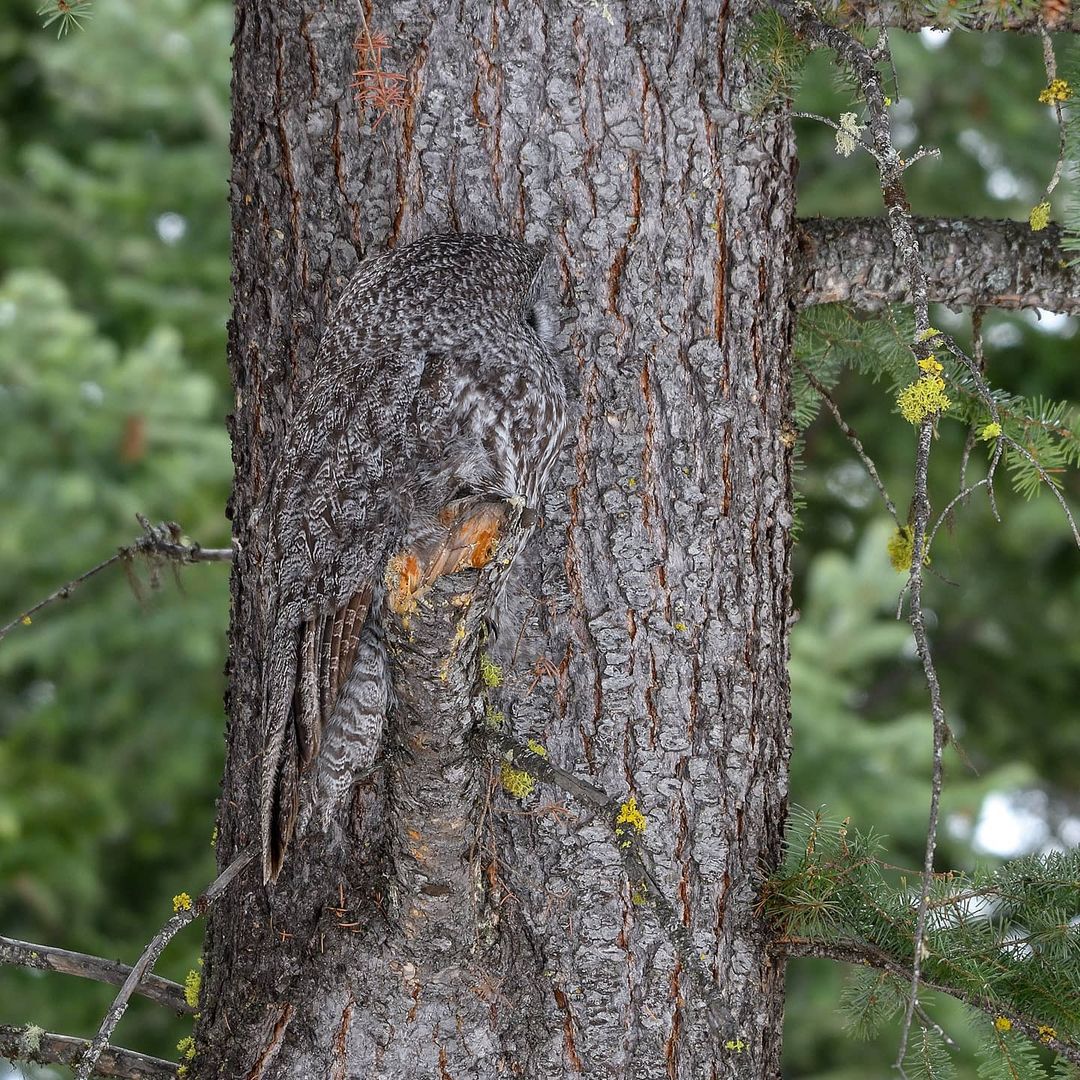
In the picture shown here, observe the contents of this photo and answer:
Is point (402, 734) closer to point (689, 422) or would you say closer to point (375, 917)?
point (375, 917)

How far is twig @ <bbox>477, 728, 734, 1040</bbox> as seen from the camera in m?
2.20

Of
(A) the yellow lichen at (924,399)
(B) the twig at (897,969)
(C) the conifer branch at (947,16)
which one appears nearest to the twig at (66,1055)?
(B) the twig at (897,969)

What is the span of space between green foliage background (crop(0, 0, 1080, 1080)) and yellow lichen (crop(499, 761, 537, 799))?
3.91 meters

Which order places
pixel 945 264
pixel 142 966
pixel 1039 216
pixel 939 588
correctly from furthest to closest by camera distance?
pixel 939 588 → pixel 945 264 → pixel 1039 216 → pixel 142 966

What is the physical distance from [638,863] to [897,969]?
1.73 feet

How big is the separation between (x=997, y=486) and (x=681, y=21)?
5.64m

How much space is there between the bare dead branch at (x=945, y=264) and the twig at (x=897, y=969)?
1.28 meters

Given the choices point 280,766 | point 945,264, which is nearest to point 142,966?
point 280,766

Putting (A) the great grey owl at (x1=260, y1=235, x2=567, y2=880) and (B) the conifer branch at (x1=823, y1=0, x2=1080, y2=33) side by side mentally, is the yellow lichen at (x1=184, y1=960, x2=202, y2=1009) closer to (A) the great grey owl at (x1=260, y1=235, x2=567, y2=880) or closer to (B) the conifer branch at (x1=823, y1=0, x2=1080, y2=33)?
(A) the great grey owl at (x1=260, y1=235, x2=567, y2=880)

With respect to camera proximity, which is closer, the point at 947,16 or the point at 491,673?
the point at 947,16

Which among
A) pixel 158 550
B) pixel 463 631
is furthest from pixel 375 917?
pixel 158 550

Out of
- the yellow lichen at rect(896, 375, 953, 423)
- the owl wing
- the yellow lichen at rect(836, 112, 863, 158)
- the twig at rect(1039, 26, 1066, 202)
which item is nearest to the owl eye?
the owl wing

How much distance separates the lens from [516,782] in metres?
2.38

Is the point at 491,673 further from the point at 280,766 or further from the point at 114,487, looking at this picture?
the point at 114,487
